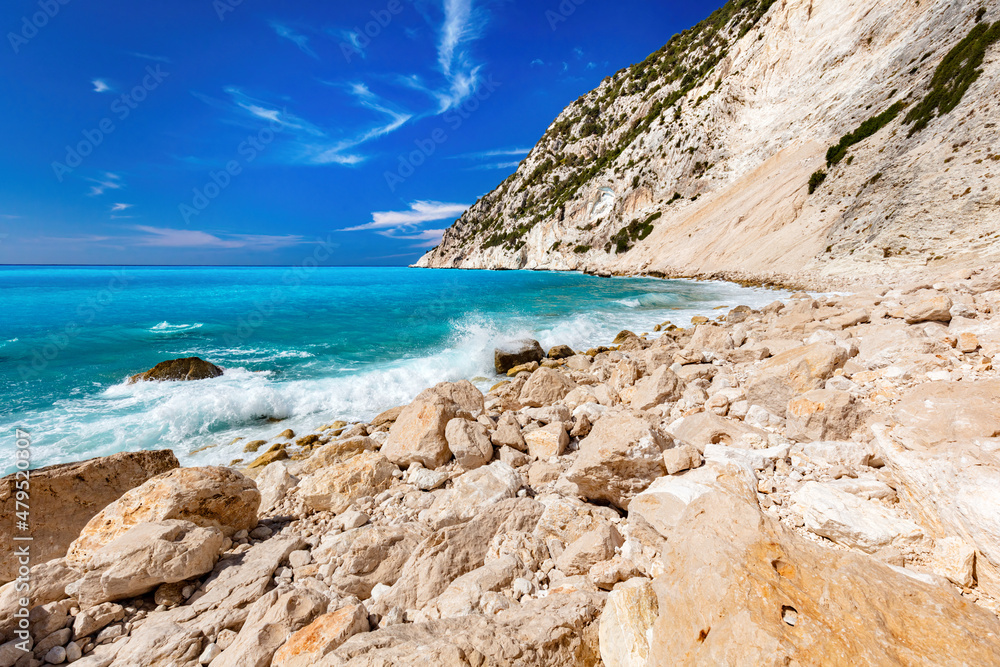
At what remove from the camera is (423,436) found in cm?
506

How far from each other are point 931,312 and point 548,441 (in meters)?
6.28

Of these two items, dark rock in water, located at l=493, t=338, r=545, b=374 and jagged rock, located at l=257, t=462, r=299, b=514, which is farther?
dark rock in water, located at l=493, t=338, r=545, b=374

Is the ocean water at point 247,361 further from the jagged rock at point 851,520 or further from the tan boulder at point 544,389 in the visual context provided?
the jagged rock at point 851,520

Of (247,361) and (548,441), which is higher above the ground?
(247,361)

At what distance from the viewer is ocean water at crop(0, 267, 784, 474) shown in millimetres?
8422

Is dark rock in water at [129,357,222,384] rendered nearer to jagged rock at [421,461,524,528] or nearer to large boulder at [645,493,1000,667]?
jagged rock at [421,461,524,528]

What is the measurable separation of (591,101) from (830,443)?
10583cm

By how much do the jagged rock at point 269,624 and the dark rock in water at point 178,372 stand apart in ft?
37.5

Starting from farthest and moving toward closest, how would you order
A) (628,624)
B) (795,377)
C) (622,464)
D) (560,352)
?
(560,352) < (795,377) < (622,464) < (628,624)

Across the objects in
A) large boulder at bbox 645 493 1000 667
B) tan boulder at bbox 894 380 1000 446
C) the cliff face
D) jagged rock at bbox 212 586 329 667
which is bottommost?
jagged rock at bbox 212 586 329 667

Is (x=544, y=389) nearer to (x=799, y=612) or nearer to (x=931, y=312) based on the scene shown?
(x=799, y=612)

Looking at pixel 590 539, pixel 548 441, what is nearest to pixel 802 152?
pixel 548 441

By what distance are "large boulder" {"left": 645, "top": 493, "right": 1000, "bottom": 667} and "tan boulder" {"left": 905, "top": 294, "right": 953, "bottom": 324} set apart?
612 cm

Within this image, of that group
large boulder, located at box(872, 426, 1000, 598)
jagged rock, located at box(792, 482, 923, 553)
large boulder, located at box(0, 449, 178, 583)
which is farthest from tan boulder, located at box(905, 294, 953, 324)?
large boulder, located at box(0, 449, 178, 583)
